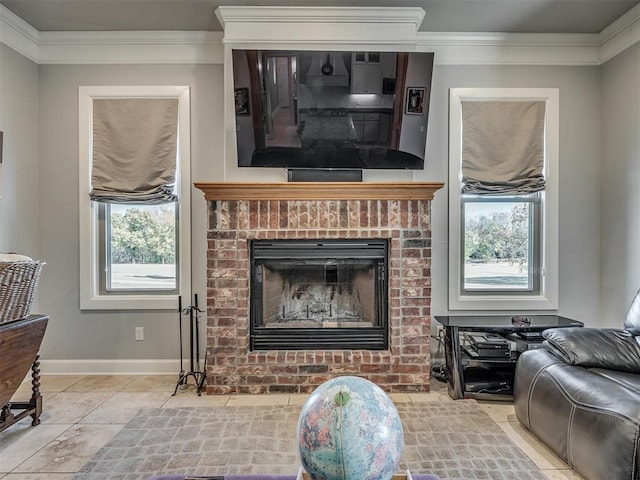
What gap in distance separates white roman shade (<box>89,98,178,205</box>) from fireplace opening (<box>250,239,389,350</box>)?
104 cm

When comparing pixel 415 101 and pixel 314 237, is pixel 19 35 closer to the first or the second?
pixel 314 237

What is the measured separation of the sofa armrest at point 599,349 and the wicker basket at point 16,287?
2.94m

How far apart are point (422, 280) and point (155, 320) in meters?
2.18

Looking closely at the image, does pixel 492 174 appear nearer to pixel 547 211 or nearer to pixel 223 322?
pixel 547 211

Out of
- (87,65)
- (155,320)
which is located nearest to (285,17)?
(87,65)

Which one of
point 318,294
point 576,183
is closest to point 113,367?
point 318,294

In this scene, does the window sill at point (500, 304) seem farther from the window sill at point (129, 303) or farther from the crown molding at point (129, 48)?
the crown molding at point (129, 48)

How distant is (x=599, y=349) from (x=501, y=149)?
1.78 metres

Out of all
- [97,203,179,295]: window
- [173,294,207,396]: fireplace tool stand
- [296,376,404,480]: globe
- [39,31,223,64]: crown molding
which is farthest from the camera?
[97,203,179,295]: window

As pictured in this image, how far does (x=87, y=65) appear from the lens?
3219 millimetres

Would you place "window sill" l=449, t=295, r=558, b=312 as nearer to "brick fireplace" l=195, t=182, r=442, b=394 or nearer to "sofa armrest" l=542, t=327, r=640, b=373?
"brick fireplace" l=195, t=182, r=442, b=394

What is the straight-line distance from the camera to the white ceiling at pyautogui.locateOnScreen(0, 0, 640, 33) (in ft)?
9.11

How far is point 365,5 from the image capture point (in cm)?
283

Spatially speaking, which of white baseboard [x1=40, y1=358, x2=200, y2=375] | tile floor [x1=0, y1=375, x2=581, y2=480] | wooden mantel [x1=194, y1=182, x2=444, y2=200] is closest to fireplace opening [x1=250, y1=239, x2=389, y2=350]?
wooden mantel [x1=194, y1=182, x2=444, y2=200]
